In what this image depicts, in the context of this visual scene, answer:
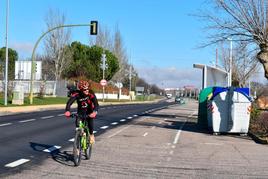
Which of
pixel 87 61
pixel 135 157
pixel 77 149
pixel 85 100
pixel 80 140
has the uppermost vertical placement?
pixel 87 61

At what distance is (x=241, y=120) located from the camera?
1883cm

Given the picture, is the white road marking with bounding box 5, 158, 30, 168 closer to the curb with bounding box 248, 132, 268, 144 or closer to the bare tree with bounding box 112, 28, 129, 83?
the curb with bounding box 248, 132, 268, 144

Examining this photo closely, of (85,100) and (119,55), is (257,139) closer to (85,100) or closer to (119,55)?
(85,100)

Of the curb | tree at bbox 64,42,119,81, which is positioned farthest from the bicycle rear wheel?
tree at bbox 64,42,119,81

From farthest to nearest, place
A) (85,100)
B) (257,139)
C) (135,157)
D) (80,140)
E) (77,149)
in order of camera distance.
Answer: (257,139) < (135,157) < (85,100) < (80,140) < (77,149)

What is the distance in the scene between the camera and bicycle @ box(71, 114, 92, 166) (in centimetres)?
1020

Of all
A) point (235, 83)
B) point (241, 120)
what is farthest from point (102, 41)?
point (241, 120)

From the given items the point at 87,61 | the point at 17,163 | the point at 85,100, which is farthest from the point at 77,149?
the point at 87,61

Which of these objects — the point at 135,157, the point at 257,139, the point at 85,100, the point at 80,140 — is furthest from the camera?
the point at 257,139

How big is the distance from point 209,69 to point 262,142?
460 inches

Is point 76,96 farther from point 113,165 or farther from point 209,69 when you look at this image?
point 209,69

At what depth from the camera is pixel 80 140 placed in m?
10.6

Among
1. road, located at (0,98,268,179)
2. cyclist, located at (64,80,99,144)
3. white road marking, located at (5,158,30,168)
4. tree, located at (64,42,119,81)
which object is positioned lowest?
road, located at (0,98,268,179)

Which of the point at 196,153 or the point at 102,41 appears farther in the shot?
the point at 102,41
